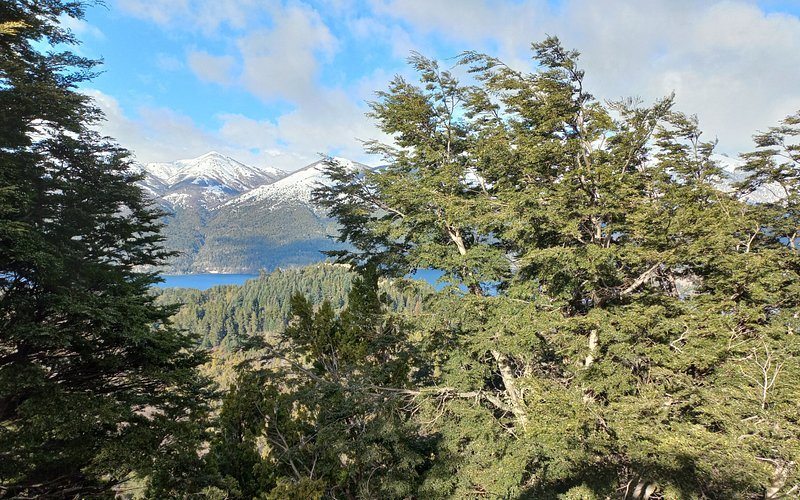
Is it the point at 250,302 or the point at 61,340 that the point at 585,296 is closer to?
the point at 61,340

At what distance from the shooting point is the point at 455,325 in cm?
1352

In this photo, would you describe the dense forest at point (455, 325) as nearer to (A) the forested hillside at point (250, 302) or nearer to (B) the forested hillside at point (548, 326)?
(B) the forested hillside at point (548, 326)

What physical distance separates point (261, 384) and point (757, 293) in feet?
51.3

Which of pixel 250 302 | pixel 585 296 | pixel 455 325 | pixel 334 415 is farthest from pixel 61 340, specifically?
pixel 250 302

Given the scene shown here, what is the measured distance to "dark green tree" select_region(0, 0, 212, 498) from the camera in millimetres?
7254

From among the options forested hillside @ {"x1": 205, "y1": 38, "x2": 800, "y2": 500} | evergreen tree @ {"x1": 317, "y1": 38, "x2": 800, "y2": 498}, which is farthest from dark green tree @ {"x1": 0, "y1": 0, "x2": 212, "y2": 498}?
evergreen tree @ {"x1": 317, "y1": 38, "x2": 800, "y2": 498}

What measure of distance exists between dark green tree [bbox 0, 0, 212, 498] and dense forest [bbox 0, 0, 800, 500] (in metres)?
0.07

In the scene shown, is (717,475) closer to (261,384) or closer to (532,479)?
(532,479)

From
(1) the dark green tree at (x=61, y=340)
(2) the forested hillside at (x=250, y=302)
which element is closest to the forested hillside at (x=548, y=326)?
(1) the dark green tree at (x=61, y=340)

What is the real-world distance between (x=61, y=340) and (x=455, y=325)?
35.3 ft

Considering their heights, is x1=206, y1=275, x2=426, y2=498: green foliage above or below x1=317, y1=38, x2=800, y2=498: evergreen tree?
below

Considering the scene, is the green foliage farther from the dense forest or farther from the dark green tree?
the dark green tree

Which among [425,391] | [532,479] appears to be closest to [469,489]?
[532,479]

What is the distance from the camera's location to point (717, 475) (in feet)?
24.3
